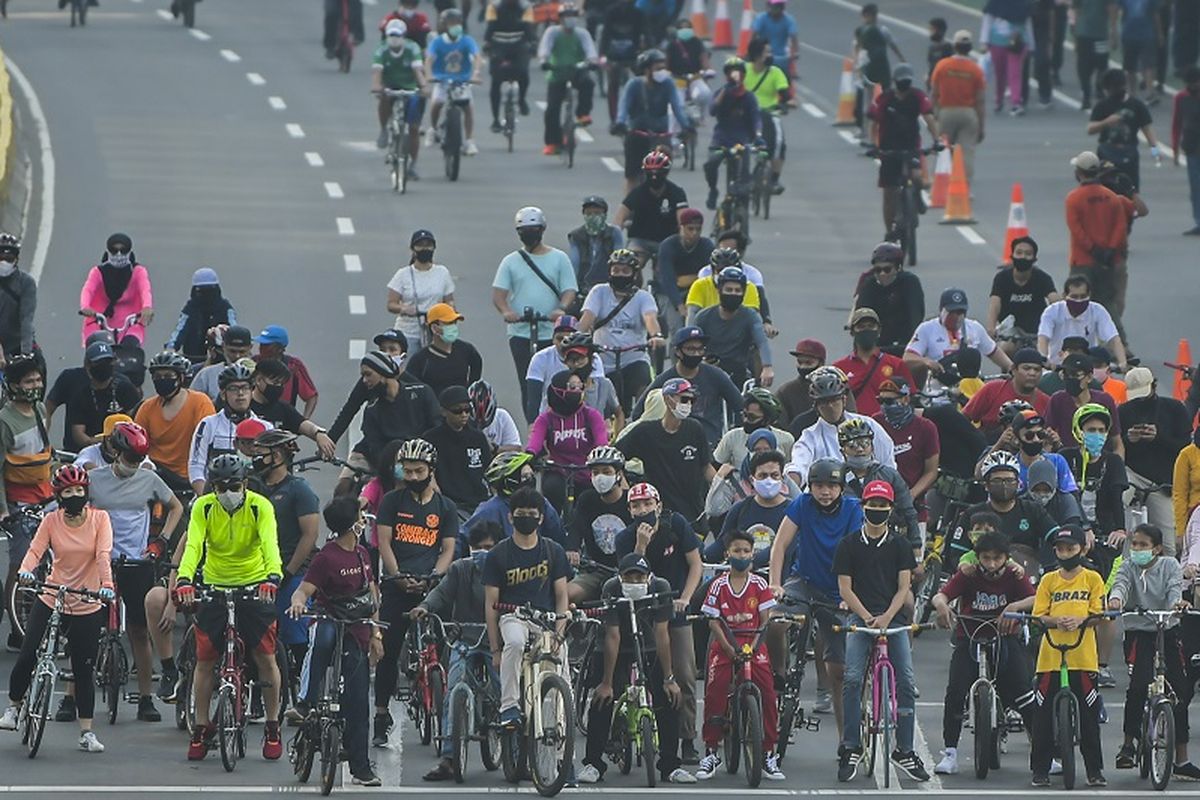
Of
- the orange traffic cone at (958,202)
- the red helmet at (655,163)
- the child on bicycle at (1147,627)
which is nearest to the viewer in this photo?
the child on bicycle at (1147,627)

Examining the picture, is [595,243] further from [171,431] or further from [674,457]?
[171,431]

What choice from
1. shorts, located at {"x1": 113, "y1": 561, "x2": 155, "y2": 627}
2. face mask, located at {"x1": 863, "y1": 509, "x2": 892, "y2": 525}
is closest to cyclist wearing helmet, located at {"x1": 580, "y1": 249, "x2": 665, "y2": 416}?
shorts, located at {"x1": 113, "y1": 561, "x2": 155, "y2": 627}

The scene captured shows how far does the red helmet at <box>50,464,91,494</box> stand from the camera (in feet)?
60.1

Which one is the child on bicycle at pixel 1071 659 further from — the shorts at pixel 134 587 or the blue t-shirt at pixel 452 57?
the blue t-shirt at pixel 452 57

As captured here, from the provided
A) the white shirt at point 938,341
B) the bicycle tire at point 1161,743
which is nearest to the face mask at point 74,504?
the bicycle tire at point 1161,743

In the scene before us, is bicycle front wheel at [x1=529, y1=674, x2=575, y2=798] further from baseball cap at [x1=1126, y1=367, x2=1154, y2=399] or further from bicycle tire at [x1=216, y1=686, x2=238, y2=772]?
baseball cap at [x1=1126, y1=367, x2=1154, y2=399]

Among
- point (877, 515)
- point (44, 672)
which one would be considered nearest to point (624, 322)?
point (877, 515)

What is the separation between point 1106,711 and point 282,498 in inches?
219

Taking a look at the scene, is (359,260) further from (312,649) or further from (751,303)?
(312,649)

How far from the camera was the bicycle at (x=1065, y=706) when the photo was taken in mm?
17859

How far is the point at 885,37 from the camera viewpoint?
40.8 meters

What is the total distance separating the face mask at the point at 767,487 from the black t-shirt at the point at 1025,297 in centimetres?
680

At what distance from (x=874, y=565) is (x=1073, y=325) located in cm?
713

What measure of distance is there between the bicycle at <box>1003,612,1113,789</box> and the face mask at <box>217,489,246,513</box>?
453 cm
